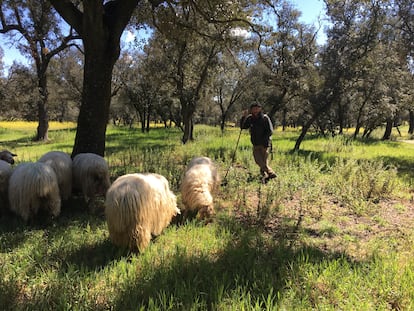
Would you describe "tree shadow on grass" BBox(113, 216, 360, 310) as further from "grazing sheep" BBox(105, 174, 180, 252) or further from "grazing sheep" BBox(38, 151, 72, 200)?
"grazing sheep" BBox(38, 151, 72, 200)

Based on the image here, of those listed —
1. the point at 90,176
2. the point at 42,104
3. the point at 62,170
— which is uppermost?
the point at 42,104

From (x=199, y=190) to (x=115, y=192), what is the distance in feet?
6.10

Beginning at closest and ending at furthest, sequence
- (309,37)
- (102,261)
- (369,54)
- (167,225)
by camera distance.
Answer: (102,261) → (167,225) → (369,54) → (309,37)

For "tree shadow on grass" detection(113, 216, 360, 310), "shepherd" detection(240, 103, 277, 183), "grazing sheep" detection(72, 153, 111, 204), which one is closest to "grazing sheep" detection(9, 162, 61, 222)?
"grazing sheep" detection(72, 153, 111, 204)

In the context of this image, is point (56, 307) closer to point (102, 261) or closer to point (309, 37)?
point (102, 261)

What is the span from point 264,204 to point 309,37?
17.5 meters

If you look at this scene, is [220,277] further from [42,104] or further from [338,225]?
[42,104]

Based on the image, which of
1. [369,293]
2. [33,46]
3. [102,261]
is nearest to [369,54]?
[369,293]

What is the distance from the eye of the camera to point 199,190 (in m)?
5.74

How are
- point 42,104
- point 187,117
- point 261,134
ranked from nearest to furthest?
1. point 261,134
2. point 187,117
3. point 42,104

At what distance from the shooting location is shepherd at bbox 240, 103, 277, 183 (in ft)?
28.7

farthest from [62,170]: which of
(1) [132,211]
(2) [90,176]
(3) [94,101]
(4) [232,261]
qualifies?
(4) [232,261]

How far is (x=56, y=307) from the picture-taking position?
3.12 metres

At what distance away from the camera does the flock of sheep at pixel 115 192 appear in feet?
13.9
